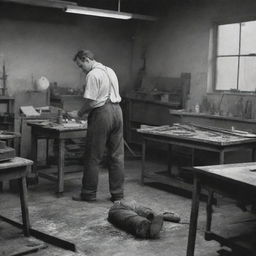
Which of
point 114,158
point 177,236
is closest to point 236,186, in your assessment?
point 177,236

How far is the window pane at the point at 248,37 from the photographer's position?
729cm

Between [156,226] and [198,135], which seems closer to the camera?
[156,226]

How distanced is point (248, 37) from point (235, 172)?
4.59m

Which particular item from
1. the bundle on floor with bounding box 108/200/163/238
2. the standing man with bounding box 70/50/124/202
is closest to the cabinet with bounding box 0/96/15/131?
the standing man with bounding box 70/50/124/202

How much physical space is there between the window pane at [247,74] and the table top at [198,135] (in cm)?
159

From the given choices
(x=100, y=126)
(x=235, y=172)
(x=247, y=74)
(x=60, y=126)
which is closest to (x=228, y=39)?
(x=247, y=74)

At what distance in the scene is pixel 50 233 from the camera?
4430 millimetres

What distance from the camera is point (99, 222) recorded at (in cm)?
480

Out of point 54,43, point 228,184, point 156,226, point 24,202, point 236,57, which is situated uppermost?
point 54,43

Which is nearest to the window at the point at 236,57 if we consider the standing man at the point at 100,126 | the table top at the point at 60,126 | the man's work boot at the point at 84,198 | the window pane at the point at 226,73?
the window pane at the point at 226,73

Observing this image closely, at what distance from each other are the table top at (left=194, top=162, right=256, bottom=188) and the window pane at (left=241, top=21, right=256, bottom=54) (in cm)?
415

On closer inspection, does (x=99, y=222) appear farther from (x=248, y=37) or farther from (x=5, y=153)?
(x=248, y=37)

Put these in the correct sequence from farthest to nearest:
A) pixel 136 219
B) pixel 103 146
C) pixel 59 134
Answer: pixel 59 134 → pixel 103 146 → pixel 136 219

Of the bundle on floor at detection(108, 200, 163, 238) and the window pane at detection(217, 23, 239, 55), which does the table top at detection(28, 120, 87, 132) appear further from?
the window pane at detection(217, 23, 239, 55)
